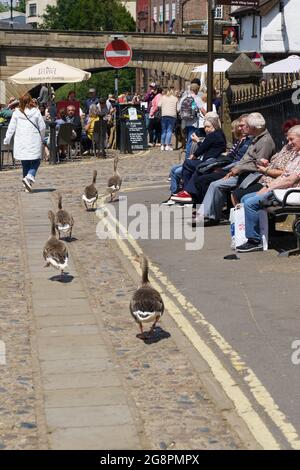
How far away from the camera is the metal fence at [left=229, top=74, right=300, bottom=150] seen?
16.9 metres

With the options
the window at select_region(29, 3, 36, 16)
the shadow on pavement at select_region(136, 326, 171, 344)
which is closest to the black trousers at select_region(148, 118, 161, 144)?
the shadow on pavement at select_region(136, 326, 171, 344)

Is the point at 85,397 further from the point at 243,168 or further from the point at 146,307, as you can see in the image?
the point at 243,168

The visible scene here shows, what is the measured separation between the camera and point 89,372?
26.3 feet

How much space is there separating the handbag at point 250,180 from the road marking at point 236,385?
3050mm

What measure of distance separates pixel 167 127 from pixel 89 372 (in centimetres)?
2494

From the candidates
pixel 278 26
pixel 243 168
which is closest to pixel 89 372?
pixel 243 168

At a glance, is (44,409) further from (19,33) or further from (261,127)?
(19,33)

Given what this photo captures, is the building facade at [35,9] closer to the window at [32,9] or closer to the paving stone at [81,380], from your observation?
the window at [32,9]

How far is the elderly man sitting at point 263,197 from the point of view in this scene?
1271 centimetres

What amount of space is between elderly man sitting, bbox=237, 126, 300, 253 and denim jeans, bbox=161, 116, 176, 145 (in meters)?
18.9

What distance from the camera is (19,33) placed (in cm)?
6938

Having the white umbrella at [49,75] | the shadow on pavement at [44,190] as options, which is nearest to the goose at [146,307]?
the shadow on pavement at [44,190]

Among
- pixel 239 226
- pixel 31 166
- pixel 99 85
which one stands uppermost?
pixel 239 226

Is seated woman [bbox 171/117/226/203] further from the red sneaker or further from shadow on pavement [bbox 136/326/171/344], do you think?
shadow on pavement [bbox 136/326/171/344]
